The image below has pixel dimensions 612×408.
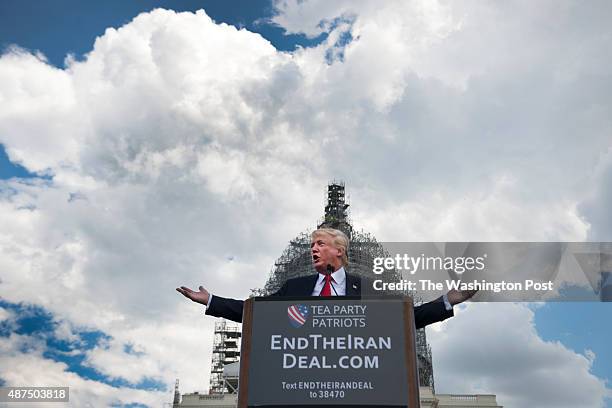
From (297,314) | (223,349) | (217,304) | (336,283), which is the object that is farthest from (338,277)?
(223,349)

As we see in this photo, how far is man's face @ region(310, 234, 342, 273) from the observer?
7973 mm

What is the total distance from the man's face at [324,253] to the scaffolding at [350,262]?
46048mm

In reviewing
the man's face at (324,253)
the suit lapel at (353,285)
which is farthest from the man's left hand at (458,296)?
the man's face at (324,253)

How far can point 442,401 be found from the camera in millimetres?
42906

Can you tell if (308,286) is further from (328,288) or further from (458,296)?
(458,296)

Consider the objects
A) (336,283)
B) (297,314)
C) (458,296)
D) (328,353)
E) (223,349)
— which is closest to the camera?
(328,353)

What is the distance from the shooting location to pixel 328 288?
768 centimetres

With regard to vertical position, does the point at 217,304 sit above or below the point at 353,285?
below

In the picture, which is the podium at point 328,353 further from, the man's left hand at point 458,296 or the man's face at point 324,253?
the man's face at point 324,253

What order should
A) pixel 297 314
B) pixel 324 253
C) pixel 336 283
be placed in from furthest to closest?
pixel 324 253
pixel 336 283
pixel 297 314

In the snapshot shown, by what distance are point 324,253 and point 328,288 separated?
A: 0.55m

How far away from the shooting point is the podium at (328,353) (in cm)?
552

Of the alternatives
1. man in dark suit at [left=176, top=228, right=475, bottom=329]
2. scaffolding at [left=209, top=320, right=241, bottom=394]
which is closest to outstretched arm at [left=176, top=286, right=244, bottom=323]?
man in dark suit at [left=176, top=228, right=475, bottom=329]

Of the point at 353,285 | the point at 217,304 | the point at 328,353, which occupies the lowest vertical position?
the point at 328,353
